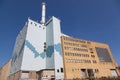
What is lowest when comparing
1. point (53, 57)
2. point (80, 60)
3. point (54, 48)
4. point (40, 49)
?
point (80, 60)

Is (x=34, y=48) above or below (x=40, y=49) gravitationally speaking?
below

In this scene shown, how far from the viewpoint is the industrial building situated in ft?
132

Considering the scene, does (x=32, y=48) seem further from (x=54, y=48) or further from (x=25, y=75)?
(x=25, y=75)

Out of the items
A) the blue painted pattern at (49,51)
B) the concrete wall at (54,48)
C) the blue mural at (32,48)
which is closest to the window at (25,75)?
the blue mural at (32,48)

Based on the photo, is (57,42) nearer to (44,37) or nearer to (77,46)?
(44,37)

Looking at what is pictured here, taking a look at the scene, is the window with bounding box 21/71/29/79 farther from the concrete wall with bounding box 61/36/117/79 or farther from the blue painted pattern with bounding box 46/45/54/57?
the concrete wall with bounding box 61/36/117/79

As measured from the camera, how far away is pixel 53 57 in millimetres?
43031

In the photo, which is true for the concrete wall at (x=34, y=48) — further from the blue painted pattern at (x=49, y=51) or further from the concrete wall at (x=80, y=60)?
the concrete wall at (x=80, y=60)

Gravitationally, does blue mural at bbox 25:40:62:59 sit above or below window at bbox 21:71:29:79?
above

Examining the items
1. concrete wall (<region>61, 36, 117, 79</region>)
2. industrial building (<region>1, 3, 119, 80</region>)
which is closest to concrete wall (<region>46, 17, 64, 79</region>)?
industrial building (<region>1, 3, 119, 80</region>)

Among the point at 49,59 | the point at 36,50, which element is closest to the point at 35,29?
the point at 36,50

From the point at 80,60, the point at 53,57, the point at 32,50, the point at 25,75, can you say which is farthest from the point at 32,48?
the point at 80,60

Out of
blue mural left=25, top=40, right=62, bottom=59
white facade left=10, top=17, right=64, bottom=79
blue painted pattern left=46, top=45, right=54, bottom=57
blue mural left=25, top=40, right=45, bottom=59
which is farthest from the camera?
blue painted pattern left=46, top=45, right=54, bottom=57

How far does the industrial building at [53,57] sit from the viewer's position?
40281 mm
